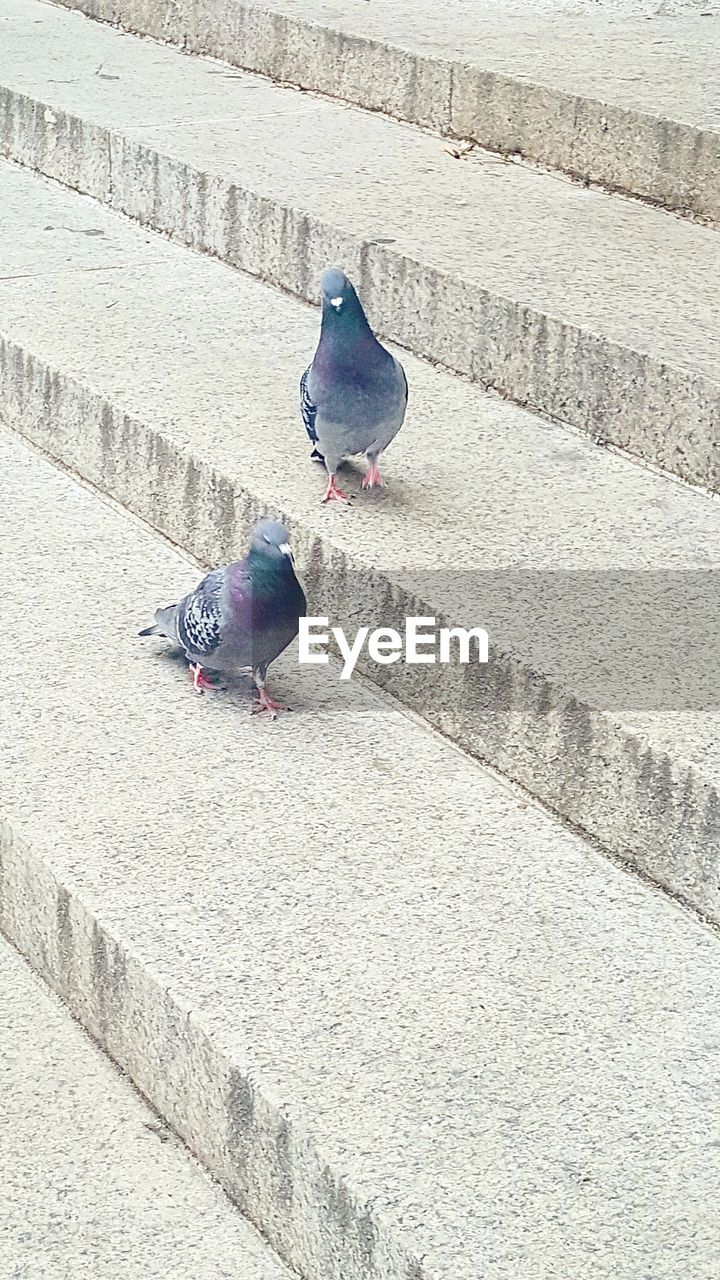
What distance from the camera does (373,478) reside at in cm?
276

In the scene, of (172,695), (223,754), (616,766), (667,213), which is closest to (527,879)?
(616,766)

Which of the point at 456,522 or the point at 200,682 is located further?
the point at 456,522

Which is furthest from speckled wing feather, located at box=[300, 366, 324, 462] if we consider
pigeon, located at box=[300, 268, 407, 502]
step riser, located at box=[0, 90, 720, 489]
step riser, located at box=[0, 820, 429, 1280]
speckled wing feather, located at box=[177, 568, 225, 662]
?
step riser, located at box=[0, 820, 429, 1280]

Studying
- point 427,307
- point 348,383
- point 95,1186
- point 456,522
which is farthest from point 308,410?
point 95,1186

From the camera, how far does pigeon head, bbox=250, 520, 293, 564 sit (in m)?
2.23

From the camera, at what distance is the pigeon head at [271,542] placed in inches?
88.0

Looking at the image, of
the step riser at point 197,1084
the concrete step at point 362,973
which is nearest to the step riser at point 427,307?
the concrete step at point 362,973

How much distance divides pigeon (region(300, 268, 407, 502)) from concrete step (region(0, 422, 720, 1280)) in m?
0.38

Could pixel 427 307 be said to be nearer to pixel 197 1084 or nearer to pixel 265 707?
pixel 265 707

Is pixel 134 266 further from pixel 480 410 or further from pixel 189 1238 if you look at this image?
pixel 189 1238

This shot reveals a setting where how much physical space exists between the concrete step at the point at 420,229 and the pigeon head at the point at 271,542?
2.90 feet

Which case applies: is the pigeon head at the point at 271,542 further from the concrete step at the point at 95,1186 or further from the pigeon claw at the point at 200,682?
the concrete step at the point at 95,1186

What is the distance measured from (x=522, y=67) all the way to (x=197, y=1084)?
2.89 metres

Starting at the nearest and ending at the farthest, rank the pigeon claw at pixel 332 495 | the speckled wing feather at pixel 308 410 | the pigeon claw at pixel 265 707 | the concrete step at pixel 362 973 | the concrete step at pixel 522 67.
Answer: the concrete step at pixel 362 973 < the pigeon claw at pixel 265 707 < the speckled wing feather at pixel 308 410 < the pigeon claw at pixel 332 495 < the concrete step at pixel 522 67
